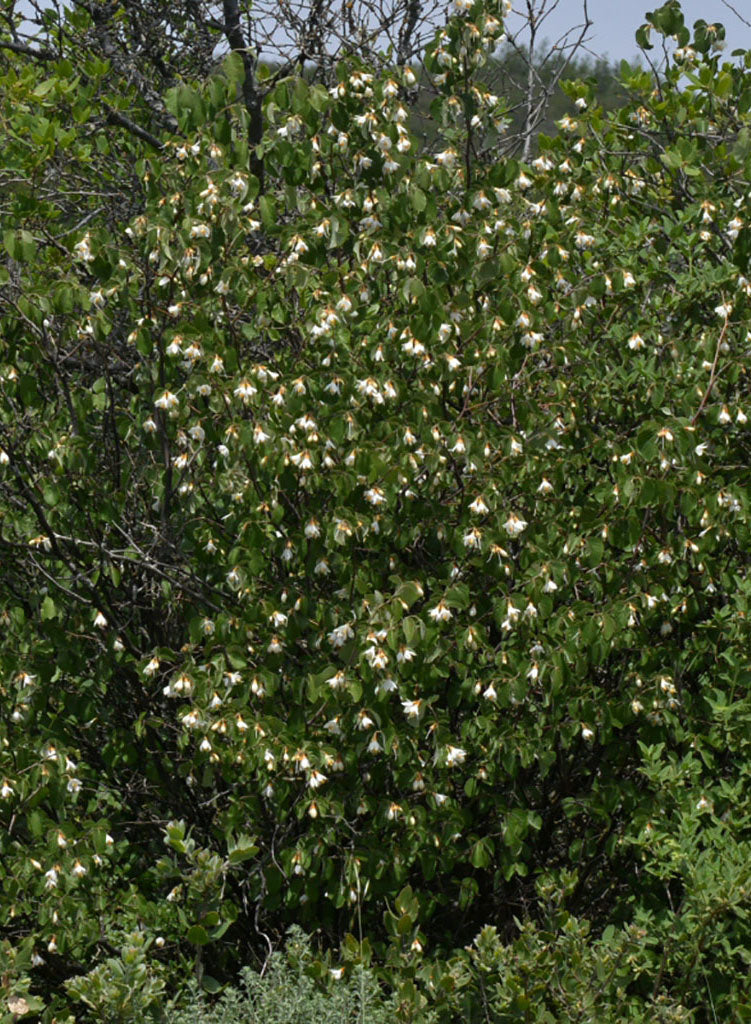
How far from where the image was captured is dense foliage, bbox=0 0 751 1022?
3.62 m

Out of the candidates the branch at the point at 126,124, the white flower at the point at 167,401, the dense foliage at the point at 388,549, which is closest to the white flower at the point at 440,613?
the dense foliage at the point at 388,549

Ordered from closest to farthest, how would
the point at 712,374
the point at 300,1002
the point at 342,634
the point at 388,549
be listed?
the point at 300,1002, the point at 342,634, the point at 712,374, the point at 388,549

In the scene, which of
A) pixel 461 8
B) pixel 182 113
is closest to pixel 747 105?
pixel 461 8

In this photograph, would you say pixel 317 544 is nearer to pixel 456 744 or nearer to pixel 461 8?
pixel 456 744

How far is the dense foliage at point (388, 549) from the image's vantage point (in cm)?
362

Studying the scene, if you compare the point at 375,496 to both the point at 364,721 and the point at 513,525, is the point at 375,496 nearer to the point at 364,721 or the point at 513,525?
the point at 513,525

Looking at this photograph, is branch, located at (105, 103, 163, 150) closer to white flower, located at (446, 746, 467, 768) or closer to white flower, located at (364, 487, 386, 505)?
white flower, located at (364, 487, 386, 505)

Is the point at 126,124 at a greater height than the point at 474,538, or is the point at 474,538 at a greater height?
the point at 126,124

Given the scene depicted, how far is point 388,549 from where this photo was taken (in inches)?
157

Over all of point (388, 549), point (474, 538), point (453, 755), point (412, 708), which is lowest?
point (453, 755)

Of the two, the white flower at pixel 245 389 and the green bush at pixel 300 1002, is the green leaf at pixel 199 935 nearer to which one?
the green bush at pixel 300 1002

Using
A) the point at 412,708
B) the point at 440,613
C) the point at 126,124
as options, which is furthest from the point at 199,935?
the point at 126,124

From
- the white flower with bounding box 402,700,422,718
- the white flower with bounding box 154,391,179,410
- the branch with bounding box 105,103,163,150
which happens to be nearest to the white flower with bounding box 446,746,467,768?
the white flower with bounding box 402,700,422,718

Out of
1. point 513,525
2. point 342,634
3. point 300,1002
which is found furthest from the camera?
point 513,525
